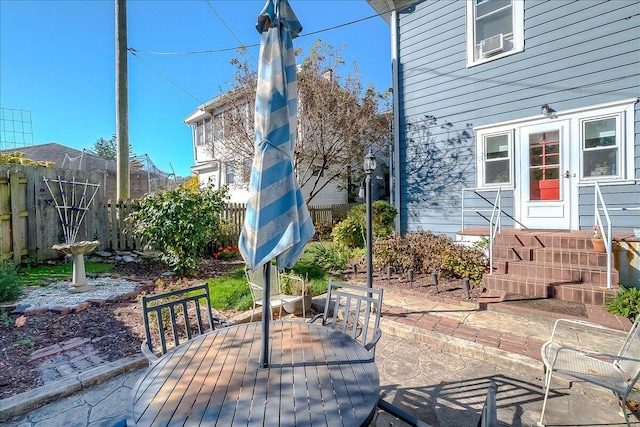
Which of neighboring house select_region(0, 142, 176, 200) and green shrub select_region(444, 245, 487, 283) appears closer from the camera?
green shrub select_region(444, 245, 487, 283)

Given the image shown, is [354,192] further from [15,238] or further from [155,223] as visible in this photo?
[15,238]

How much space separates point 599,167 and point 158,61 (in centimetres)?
1289

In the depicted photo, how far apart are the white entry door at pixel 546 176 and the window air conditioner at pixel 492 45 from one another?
1.77 meters

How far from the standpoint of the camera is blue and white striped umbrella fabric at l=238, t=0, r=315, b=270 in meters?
1.75

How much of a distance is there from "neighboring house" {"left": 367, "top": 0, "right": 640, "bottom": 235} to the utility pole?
658 cm

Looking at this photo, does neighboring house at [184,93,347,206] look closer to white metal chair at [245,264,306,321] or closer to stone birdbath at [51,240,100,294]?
stone birdbath at [51,240,100,294]

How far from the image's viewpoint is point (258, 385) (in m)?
1.64

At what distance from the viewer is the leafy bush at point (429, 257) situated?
5.45 meters

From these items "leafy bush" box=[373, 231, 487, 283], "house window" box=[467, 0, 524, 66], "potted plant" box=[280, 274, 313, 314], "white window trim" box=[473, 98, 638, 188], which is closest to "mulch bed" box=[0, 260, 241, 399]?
"potted plant" box=[280, 274, 313, 314]

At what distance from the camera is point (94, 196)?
7293 millimetres

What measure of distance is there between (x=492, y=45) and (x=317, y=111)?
472cm

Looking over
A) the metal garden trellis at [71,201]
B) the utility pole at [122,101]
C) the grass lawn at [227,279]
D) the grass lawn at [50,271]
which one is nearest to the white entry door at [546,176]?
the grass lawn at [227,279]

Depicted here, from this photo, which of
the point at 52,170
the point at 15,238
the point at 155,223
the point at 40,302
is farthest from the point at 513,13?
the point at 15,238

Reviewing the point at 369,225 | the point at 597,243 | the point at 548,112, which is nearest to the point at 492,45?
the point at 548,112
